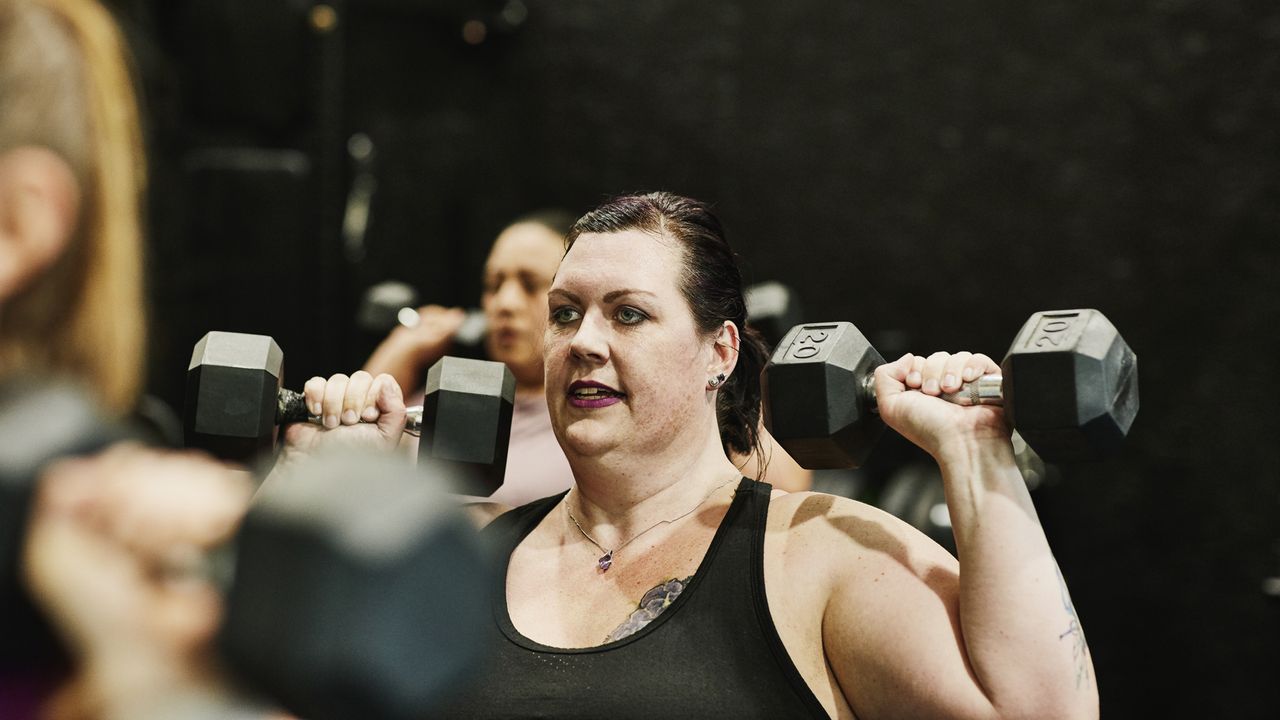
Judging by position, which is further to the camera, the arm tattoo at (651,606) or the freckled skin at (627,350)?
the freckled skin at (627,350)

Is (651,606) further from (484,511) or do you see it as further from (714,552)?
(484,511)

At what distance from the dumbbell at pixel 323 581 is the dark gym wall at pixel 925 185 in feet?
9.16

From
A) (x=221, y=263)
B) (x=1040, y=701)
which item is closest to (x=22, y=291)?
(x=1040, y=701)

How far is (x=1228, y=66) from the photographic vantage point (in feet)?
10.9

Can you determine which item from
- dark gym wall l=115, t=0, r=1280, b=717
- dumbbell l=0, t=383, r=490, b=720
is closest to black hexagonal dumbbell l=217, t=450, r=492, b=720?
dumbbell l=0, t=383, r=490, b=720

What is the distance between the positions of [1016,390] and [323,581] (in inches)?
42.0

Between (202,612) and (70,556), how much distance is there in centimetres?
6

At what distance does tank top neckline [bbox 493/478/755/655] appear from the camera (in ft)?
5.09

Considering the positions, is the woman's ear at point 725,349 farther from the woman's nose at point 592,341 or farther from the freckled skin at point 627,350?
the woman's nose at point 592,341

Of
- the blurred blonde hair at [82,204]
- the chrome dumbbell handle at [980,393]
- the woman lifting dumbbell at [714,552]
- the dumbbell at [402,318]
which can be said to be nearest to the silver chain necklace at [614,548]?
the woman lifting dumbbell at [714,552]

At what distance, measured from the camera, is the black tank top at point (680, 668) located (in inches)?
58.4

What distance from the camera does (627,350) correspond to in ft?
5.66

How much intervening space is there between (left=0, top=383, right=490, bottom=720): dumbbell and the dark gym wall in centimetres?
279

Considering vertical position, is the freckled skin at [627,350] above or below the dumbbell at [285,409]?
above
